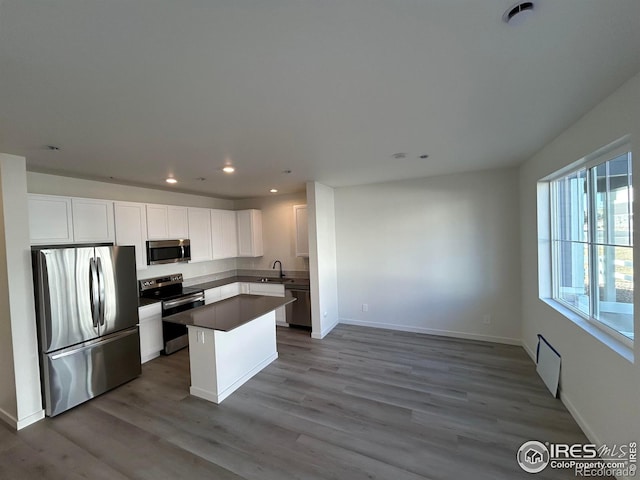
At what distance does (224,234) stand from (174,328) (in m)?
2.02

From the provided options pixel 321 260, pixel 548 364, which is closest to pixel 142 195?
pixel 321 260

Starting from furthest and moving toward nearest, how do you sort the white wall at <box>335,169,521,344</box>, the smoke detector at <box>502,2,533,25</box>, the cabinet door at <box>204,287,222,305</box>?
the cabinet door at <box>204,287,222,305</box> < the white wall at <box>335,169,521,344</box> < the smoke detector at <box>502,2,533,25</box>

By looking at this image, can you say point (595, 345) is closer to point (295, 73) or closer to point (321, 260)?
point (295, 73)

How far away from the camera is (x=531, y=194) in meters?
3.37

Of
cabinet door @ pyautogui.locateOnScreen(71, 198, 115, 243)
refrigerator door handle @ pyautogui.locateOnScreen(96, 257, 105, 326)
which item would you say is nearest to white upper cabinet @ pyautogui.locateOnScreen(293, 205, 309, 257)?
cabinet door @ pyautogui.locateOnScreen(71, 198, 115, 243)

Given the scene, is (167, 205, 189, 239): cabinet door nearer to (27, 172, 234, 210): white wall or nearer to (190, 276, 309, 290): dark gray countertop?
(27, 172, 234, 210): white wall

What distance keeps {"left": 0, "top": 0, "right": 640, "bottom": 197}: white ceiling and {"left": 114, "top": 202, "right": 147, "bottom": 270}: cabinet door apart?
44.1 inches

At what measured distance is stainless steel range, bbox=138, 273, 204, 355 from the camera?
3.98m

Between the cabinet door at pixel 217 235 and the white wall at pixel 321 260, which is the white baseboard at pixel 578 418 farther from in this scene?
the cabinet door at pixel 217 235

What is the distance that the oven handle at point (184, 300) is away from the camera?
3.98m

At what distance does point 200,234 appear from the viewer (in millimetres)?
4879

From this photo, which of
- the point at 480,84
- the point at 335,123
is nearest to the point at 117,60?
the point at 335,123

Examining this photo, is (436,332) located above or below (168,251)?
below

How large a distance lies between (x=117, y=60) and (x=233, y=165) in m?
1.95
